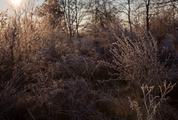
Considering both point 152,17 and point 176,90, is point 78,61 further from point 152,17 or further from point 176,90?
point 152,17

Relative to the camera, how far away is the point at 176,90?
9.45 metres

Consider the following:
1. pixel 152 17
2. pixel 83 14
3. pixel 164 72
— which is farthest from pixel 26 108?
pixel 83 14

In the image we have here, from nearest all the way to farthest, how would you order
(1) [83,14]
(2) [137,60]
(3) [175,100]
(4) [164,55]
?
(2) [137,60] < (3) [175,100] < (4) [164,55] < (1) [83,14]

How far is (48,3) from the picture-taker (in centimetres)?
2853

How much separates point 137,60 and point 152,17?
13.8m

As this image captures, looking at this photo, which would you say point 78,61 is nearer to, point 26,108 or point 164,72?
point 164,72

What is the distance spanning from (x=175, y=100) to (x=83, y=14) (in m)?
18.9

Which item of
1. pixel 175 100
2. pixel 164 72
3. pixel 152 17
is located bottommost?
pixel 175 100

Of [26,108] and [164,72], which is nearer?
[26,108]

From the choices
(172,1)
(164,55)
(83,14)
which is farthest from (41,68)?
(83,14)

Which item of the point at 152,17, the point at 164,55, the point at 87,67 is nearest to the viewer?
the point at 87,67

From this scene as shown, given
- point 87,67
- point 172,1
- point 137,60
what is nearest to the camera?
point 137,60

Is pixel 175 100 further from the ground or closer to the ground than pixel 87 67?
closer to the ground

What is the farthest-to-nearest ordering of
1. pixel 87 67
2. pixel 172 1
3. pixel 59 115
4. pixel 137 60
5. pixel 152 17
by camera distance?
1. pixel 152 17
2. pixel 172 1
3. pixel 87 67
4. pixel 137 60
5. pixel 59 115
